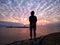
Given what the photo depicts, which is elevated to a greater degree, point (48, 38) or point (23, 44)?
point (48, 38)

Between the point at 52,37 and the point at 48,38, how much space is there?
6.9 inches

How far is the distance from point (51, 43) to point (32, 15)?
437 centimetres

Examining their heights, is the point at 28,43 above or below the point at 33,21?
below

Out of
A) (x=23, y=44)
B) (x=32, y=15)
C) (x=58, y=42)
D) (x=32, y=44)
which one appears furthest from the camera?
(x=32, y=15)

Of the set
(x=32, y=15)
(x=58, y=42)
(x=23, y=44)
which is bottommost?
(x=23, y=44)

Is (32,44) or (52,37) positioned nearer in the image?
(52,37)

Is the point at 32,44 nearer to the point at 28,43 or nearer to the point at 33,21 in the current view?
the point at 28,43

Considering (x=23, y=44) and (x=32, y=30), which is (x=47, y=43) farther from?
(x=32, y=30)

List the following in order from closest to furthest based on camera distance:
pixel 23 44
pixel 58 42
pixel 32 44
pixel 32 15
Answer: pixel 58 42 → pixel 32 44 → pixel 23 44 → pixel 32 15

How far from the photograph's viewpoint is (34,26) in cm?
988

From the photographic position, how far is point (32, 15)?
A: 32.2 feet

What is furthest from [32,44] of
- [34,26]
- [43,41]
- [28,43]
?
[34,26]

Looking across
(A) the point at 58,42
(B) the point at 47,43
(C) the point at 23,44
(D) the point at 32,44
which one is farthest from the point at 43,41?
(C) the point at 23,44

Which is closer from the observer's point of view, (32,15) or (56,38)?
(56,38)
